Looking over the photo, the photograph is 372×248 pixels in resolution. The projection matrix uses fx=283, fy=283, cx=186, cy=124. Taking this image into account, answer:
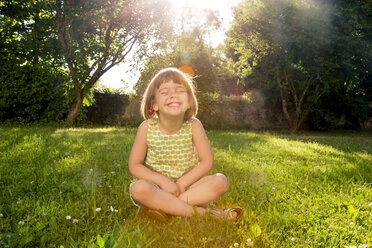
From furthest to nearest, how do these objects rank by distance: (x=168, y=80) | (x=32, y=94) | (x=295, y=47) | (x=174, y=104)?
(x=295, y=47) → (x=32, y=94) → (x=168, y=80) → (x=174, y=104)

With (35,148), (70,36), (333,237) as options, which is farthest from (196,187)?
(70,36)

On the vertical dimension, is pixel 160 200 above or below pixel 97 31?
below

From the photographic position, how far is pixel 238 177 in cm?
406

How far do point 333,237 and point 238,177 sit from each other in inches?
72.4

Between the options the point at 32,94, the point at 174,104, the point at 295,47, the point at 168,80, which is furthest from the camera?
the point at 295,47

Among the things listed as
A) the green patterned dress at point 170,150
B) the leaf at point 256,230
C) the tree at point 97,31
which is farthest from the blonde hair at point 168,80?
the tree at point 97,31

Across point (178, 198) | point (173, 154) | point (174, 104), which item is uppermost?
point (174, 104)

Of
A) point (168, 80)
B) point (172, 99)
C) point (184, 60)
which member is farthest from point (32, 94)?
point (172, 99)

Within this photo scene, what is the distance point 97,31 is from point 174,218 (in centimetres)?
1349

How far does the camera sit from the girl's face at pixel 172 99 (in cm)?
278

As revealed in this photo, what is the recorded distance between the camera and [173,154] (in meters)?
2.96

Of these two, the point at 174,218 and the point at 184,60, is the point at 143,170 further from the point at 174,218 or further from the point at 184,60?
the point at 184,60

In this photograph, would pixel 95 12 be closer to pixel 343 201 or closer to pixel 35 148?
pixel 35 148

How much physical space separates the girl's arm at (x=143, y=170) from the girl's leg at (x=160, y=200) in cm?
13
